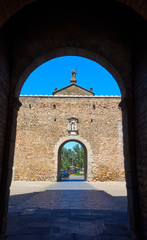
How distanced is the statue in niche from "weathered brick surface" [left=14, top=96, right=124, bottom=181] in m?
0.29

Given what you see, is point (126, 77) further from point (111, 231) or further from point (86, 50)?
point (111, 231)

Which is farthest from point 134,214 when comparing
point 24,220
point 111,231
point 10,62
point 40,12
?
point 40,12

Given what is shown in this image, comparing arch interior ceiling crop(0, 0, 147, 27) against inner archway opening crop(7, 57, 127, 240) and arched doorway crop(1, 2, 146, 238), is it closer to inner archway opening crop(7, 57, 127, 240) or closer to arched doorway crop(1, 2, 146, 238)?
arched doorway crop(1, 2, 146, 238)

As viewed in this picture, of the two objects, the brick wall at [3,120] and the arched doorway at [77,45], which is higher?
the arched doorway at [77,45]

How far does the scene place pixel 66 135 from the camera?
13859mm

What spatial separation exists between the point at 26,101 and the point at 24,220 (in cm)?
1171

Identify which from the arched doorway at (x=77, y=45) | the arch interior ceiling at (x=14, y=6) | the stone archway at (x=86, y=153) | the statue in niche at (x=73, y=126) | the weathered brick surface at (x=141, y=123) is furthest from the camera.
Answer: the statue in niche at (x=73, y=126)

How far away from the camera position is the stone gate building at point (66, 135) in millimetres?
13375

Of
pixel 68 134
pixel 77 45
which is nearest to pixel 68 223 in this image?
pixel 77 45

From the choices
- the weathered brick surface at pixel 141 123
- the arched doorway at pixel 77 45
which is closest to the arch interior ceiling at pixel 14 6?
the weathered brick surface at pixel 141 123

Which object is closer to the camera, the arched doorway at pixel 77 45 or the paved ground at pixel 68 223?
the paved ground at pixel 68 223

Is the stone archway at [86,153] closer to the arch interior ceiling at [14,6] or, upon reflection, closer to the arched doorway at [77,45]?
the arched doorway at [77,45]

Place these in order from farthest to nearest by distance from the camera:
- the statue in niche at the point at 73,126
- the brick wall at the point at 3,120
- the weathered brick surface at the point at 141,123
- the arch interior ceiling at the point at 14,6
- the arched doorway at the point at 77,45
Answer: the statue in niche at the point at 73,126
the arched doorway at the point at 77,45
the brick wall at the point at 3,120
the weathered brick surface at the point at 141,123
the arch interior ceiling at the point at 14,6

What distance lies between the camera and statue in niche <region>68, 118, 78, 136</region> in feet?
45.1
